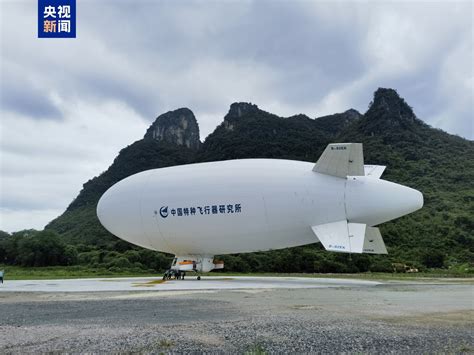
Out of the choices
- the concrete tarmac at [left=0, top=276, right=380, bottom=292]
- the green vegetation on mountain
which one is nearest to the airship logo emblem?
the concrete tarmac at [left=0, top=276, right=380, bottom=292]

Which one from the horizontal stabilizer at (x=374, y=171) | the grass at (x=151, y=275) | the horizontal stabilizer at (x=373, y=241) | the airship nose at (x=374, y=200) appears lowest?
the grass at (x=151, y=275)

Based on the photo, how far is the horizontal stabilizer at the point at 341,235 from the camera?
Result: 19.2m

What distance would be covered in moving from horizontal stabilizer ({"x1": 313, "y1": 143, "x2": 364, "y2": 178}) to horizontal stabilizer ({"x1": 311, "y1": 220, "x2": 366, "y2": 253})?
8.11ft

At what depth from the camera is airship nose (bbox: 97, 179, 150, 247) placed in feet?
80.6

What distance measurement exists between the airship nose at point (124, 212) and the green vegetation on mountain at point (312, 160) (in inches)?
579

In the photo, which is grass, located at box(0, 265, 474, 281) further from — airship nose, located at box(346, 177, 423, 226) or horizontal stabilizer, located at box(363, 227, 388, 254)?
airship nose, located at box(346, 177, 423, 226)

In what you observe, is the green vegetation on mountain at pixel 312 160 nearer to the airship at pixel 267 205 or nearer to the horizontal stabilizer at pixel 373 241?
the airship at pixel 267 205

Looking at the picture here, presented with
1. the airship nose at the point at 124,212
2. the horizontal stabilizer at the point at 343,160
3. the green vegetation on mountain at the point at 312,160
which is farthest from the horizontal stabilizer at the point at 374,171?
the green vegetation on mountain at the point at 312,160

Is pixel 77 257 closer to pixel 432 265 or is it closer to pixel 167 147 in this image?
pixel 432 265

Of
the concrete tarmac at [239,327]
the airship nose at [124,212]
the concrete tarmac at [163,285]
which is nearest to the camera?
the concrete tarmac at [239,327]

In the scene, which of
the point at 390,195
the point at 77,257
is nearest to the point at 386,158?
the point at 77,257

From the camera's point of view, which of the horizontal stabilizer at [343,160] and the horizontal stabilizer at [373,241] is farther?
the horizontal stabilizer at [373,241]

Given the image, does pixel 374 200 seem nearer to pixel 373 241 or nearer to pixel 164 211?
pixel 373 241

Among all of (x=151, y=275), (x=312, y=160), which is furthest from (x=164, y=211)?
(x=312, y=160)
